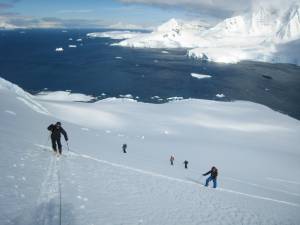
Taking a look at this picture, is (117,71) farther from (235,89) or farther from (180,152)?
(180,152)

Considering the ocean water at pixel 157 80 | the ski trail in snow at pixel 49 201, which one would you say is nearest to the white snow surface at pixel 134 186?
the ski trail in snow at pixel 49 201

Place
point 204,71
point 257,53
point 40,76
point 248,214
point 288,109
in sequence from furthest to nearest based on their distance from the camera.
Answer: point 257,53, point 204,71, point 40,76, point 288,109, point 248,214

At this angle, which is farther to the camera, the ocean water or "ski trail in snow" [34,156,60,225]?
the ocean water

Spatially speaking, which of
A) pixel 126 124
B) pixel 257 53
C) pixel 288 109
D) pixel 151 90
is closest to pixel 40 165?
pixel 126 124

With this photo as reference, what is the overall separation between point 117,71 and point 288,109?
205 feet

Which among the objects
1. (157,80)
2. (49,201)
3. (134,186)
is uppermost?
(49,201)

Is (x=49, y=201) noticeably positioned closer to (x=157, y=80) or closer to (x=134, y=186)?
(x=134, y=186)

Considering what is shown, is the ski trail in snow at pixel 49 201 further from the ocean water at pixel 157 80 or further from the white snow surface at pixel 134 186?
the ocean water at pixel 157 80

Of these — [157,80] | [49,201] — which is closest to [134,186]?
[49,201]

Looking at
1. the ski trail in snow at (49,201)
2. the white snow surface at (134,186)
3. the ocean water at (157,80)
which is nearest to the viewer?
the ski trail in snow at (49,201)

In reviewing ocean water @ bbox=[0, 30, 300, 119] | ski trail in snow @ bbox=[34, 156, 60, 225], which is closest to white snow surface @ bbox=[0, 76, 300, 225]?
ski trail in snow @ bbox=[34, 156, 60, 225]

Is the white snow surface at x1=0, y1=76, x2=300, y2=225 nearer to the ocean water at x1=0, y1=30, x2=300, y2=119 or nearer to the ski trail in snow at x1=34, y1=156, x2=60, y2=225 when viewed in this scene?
the ski trail in snow at x1=34, y1=156, x2=60, y2=225

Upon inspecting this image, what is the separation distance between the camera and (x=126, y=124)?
42.0 m

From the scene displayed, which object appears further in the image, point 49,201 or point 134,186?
point 134,186
